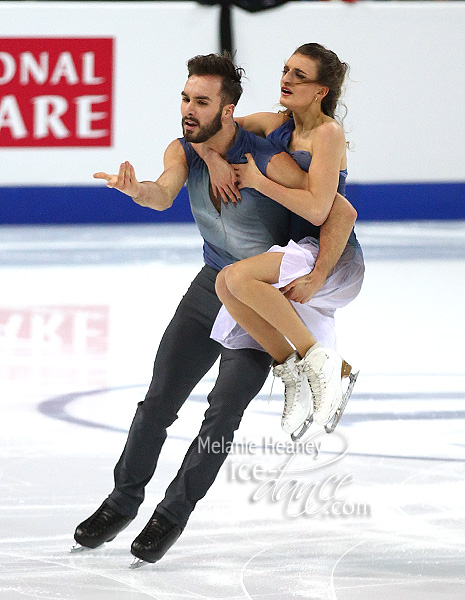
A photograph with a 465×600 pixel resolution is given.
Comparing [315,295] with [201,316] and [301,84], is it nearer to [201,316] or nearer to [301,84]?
[201,316]

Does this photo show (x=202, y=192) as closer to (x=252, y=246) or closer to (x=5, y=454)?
(x=252, y=246)

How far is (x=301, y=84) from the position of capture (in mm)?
2834

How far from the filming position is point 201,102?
2824 mm

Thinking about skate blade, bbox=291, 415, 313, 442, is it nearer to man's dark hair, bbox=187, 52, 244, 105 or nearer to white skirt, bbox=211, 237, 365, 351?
white skirt, bbox=211, 237, 365, 351

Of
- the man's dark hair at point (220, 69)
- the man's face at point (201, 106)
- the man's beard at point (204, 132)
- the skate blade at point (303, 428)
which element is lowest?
the skate blade at point (303, 428)

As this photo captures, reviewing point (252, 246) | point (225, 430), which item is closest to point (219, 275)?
point (252, 246)

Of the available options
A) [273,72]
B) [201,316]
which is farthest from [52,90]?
[201,316]

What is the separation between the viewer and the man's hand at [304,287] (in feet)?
9.29

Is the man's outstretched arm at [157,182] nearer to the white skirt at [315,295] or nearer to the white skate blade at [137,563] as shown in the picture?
the white skirt at [315,295]

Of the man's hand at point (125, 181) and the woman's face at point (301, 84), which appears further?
the woman's face at point (301, 84)

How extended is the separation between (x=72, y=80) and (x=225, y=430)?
6909 mm

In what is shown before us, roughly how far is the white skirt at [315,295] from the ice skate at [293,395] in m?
0.11

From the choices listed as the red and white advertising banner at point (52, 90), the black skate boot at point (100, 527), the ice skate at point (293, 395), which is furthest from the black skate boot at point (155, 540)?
the red and white advertising banner at point (52, 90)

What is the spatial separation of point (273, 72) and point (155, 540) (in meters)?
7.54
